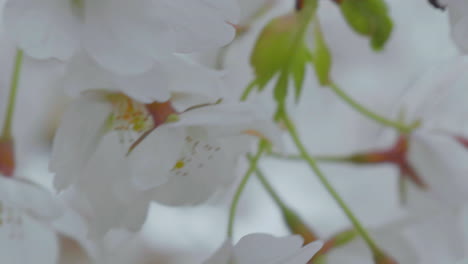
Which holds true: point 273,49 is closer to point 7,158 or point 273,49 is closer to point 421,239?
point 7,158

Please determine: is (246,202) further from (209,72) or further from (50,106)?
(209,72)

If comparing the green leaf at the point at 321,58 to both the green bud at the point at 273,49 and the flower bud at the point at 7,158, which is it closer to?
the green bud at the point at 273,49

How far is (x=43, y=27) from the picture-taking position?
42cm

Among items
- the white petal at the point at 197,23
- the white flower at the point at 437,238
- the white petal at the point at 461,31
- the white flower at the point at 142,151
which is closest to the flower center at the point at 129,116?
the white flower at the point at 142,151

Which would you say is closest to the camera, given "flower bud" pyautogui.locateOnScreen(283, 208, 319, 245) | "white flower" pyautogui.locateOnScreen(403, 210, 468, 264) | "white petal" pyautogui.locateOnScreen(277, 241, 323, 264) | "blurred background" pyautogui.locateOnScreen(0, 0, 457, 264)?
"white petal" pyautogui.locateOnScreen(277, 241, 323, 264)

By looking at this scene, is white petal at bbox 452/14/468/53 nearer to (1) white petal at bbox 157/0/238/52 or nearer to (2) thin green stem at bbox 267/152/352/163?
(1) white petal at bbox 157/0/238/52

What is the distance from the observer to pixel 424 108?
742 millimetres

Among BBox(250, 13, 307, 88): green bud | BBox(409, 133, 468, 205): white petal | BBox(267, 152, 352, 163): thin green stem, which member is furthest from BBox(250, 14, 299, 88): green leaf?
BBox(409, 133, 468, 205): white petal

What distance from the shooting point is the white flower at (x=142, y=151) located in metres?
0.45

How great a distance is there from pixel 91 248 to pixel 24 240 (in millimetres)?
69

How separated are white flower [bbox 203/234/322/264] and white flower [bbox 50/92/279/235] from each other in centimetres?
6

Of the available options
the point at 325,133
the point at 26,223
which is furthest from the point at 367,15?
the point at 325,133

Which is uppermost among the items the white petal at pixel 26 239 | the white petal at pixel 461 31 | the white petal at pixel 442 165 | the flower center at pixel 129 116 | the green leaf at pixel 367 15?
the white petal at pixel 461 31

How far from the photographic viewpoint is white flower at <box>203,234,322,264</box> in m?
0.41
